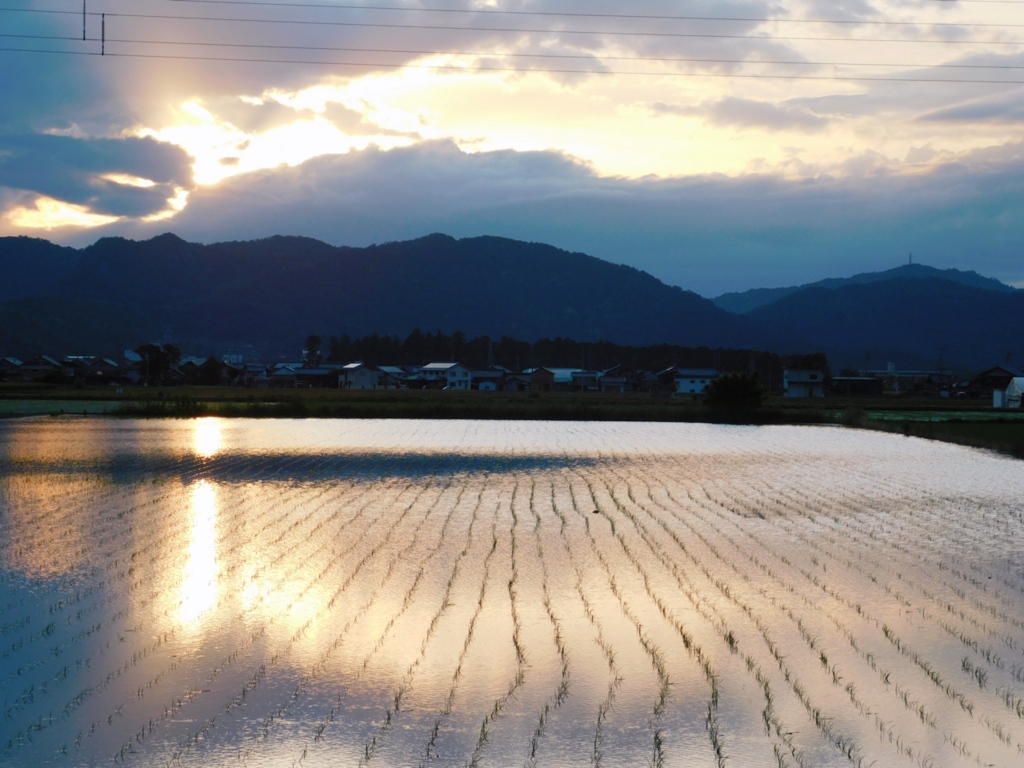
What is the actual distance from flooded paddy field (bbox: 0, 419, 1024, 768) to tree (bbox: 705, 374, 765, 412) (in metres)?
27.0

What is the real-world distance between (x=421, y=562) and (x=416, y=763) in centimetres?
544

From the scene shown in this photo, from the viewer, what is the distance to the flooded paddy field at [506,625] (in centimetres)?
552

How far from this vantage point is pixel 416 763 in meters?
5.10

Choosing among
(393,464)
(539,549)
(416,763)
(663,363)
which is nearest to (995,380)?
(663,363)

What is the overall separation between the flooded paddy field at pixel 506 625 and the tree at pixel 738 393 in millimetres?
26971

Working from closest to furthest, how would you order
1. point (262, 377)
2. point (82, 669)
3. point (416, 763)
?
point (416, 763) < point (82, 669) < point (262, 377)

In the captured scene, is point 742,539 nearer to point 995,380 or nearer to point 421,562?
point 421,562

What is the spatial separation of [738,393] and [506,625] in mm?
38611

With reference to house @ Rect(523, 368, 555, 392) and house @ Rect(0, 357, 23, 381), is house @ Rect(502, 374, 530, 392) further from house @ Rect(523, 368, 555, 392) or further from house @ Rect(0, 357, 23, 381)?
house @ Rect(0, 357, 23, 381)

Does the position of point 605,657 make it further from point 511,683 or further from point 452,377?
point 452,377

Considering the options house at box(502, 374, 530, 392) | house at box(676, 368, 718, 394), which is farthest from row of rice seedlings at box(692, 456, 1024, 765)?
house at box(502, 374, 530, 392)

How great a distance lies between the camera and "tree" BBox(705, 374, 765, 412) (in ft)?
148

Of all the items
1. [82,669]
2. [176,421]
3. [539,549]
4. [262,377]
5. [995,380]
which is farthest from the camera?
[262,377]

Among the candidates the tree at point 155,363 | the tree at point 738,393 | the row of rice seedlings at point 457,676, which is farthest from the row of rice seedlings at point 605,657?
the tree at point 155,363
